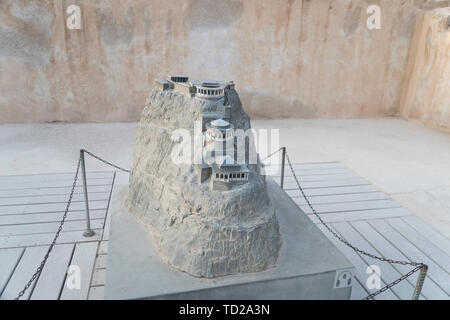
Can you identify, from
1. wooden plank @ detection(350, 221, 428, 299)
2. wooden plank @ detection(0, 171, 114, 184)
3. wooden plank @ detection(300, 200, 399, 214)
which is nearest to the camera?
wooden plank @ detection(350, 221, 428, 299)

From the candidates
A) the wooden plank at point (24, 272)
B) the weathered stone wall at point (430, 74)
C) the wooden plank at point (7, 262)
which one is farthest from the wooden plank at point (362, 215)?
the weathered stone wall at point (430, 74)

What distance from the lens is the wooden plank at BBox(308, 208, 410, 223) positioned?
7.25 meters

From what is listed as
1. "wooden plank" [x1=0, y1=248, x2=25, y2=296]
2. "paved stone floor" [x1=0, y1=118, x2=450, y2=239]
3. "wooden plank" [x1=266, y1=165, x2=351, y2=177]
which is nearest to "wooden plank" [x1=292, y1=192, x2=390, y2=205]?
"paved stone floor" [x1=0, y1=118, x2=450, y2=239]

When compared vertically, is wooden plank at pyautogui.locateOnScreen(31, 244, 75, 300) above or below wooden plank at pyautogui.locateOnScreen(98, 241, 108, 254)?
below

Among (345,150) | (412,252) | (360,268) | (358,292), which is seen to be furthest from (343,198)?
(345,150)

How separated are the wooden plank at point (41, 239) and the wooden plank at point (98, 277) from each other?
897 mm

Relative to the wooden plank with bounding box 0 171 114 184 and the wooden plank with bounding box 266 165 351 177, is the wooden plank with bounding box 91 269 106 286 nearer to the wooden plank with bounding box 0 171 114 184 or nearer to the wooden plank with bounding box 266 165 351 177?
the wooden plank with bounding box 0 171 114 184

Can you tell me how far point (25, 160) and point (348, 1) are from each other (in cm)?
1076

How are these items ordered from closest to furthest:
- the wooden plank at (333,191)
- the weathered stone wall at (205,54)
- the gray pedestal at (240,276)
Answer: the gray pedestal at (240,276), the wooden plank at (333,191), the weathered stone wall at (205,54)

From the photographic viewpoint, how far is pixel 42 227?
665 centimetres

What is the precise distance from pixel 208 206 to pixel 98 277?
209 centimetres

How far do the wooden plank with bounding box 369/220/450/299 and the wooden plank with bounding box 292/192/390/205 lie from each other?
36.3 inches

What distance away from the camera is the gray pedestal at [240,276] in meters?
4.34

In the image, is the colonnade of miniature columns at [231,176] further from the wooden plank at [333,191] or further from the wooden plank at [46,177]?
the wooden plank at [46,177]
